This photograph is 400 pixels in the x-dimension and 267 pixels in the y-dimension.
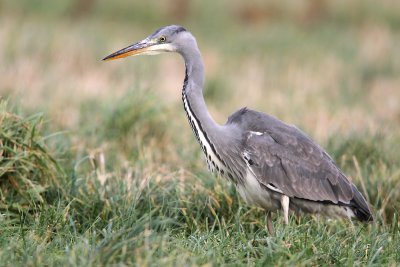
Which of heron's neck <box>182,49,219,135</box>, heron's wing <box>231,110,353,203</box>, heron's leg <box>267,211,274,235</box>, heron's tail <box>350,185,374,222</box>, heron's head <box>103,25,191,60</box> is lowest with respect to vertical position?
heron's leg <box>267,211,274,235</box>

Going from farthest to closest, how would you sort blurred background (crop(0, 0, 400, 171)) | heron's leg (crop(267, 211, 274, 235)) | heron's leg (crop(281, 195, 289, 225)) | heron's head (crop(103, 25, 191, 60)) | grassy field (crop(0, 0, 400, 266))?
blurred background (crop(0, 0, 400, 171)) → heron's head (crop(103, 25, 191, 60)) → heron's leg (crop(281, 195, 289, 225)) → heron's leg (crop(267, 211, 274, 235)) → grassy field (crop(0, 0, 400, 266))

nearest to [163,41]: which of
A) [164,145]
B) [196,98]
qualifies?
[196,98]

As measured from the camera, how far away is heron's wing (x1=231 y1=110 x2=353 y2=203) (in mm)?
5500

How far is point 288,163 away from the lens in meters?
5.58

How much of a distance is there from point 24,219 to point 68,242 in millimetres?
634

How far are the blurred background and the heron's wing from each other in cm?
172

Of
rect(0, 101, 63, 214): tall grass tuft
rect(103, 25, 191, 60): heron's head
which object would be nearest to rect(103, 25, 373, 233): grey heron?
rect(103, 25, 191, 60): heron's head

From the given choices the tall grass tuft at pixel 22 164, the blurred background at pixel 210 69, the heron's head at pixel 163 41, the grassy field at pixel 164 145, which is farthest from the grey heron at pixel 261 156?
the blurred background at pixel 210 69

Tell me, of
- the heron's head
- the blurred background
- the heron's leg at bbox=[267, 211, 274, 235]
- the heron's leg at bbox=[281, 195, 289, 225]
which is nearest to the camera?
the heron's leg at bbox=[267, 211, 274, 235]

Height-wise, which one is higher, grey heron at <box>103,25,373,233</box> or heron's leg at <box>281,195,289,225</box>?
grey heron at <box>103,25,373,233</box>

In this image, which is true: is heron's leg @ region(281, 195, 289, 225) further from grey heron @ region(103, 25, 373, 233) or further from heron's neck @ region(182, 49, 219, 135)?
heron's neck @ region(182, 49, 219, 135)

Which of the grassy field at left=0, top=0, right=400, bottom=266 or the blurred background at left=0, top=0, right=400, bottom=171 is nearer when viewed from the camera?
the grassy field at left=0, top=0, right=400, bottom=266

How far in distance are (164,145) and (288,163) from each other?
2388 millimetres

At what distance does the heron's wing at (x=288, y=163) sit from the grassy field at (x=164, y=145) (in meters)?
0.30
